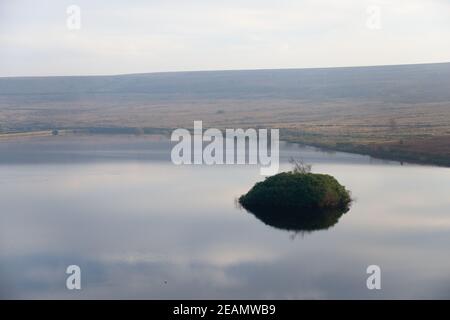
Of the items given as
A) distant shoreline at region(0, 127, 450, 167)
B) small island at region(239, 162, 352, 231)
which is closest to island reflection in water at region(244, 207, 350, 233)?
small island at region(239, 162, 352, 231)

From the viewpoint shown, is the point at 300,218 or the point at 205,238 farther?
the point at 300,218

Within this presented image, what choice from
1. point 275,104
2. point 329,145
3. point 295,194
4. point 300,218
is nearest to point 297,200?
point 295,194

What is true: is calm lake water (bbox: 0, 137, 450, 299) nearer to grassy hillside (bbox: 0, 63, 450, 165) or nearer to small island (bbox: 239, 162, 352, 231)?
small island (bbox: 239, 162, 352, 231)

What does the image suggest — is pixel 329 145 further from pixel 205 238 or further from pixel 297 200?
pixel 205 238

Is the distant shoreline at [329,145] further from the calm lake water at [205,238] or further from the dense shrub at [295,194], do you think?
the dense shrub at [295,194]
